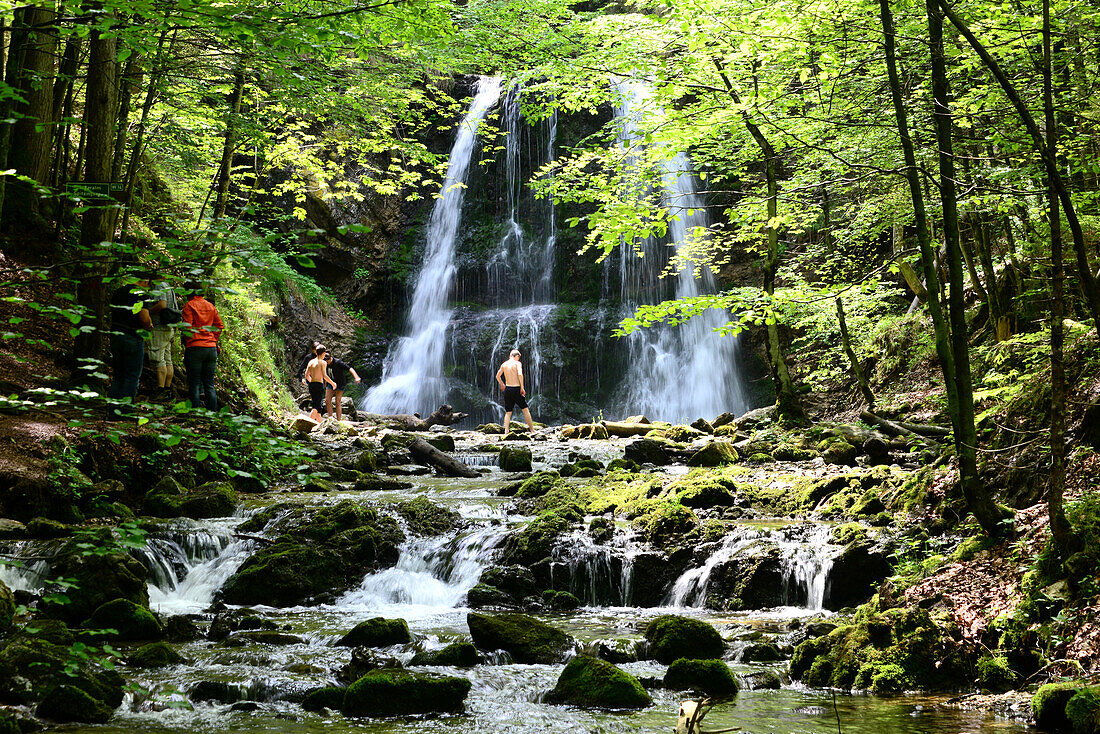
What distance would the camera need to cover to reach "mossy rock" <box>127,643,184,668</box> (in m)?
5.15

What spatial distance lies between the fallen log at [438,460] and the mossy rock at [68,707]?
8.21 m

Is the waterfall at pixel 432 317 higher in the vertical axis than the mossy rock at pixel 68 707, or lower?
higher

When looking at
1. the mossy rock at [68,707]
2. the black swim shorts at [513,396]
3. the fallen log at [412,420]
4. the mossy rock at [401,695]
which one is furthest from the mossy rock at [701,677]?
the fallen log at [412,420]

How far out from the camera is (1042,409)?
6.21 m

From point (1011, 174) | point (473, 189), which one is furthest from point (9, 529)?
point (473, 189)

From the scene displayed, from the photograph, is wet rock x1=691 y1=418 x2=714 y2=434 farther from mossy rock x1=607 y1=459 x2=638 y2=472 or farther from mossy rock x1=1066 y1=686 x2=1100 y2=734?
mossy rock x1=1066 y1=686 x2=1100 y2=734

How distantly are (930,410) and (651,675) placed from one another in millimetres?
9272

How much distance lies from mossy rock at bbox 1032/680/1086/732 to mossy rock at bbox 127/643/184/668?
5489 mm

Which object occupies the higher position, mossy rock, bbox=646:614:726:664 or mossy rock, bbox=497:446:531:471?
mossy rock, bbox=497:446:531:471

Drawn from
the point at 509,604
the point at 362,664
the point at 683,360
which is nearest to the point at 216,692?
the point at 362,664

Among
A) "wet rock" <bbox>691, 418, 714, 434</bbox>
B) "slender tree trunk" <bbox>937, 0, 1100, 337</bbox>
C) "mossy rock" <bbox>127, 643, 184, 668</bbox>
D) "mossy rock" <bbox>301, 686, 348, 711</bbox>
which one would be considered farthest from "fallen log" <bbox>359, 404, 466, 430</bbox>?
Result: "slender tree trunk" <bbox>937, 0, 1100, 337</bbox>

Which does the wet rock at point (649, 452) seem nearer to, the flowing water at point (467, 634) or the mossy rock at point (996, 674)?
the flowing water at point (467, 634)

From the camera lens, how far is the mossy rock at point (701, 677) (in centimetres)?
486

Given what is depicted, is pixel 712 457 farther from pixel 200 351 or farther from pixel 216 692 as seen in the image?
pixel 216 692
